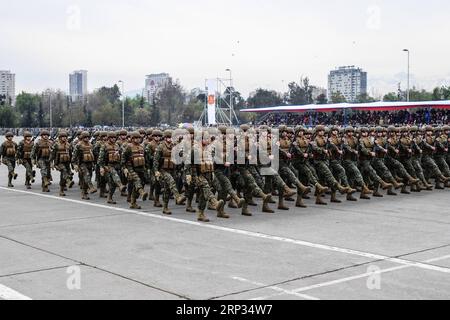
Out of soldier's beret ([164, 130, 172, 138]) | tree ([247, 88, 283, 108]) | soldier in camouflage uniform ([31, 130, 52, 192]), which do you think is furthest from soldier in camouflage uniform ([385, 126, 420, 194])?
tree ([247, 88, 283, 108])

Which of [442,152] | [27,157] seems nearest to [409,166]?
[442,152]

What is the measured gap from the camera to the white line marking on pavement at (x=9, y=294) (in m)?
6.41

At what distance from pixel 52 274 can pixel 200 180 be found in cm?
472

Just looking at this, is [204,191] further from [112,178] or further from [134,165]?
[112,178]

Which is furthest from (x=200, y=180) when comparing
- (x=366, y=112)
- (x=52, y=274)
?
(x=366, y=112)

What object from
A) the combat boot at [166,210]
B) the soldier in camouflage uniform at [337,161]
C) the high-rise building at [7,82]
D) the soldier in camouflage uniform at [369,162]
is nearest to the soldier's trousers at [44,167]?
the combat boot at [166,210]

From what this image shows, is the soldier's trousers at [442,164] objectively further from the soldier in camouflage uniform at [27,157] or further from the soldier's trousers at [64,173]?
the soldier in camouflage uniform at [27,157]

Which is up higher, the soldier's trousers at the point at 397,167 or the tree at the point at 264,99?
the tree at the point at 264,99

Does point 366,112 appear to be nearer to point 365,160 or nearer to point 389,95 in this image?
point 365,160

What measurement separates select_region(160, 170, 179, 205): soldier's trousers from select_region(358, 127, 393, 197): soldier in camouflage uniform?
5203 mm

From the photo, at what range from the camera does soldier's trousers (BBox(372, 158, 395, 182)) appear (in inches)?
610

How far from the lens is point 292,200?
14875 mm

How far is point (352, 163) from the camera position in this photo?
49.3 feet

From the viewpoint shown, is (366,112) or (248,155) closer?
(248,155)
